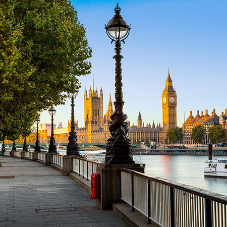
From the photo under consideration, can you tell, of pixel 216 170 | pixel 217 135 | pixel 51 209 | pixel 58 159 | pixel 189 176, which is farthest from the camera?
pixel 217 135

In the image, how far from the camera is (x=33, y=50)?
16484mm

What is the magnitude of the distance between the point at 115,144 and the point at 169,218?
12.5ft

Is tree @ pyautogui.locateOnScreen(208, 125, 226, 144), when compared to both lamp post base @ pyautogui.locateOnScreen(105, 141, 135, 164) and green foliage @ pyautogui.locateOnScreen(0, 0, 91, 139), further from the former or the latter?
lamp post base @ pyautogui.locateOnScreen(105, 141, 135, 164)

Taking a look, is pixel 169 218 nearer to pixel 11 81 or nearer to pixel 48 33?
pixel 11 81

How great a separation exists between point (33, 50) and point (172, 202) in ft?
38.6

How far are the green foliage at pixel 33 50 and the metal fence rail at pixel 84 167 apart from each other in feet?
11.1

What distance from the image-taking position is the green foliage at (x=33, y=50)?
47.5 ft

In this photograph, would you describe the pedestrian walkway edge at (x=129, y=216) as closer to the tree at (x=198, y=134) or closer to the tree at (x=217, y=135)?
the tree at (x=217, y=135)

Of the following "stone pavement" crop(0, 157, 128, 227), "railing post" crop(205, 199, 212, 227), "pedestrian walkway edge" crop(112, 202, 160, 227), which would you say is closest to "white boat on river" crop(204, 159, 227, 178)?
"stone pavement" crop(0, 157, 128, 227)

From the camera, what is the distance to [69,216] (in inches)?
341

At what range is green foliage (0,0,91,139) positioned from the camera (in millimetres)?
14478

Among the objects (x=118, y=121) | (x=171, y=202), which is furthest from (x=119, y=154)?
(x=171, y=202)

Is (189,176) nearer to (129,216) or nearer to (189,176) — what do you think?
(189,176)

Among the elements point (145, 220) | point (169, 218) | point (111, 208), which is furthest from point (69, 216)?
point (169, 218)
